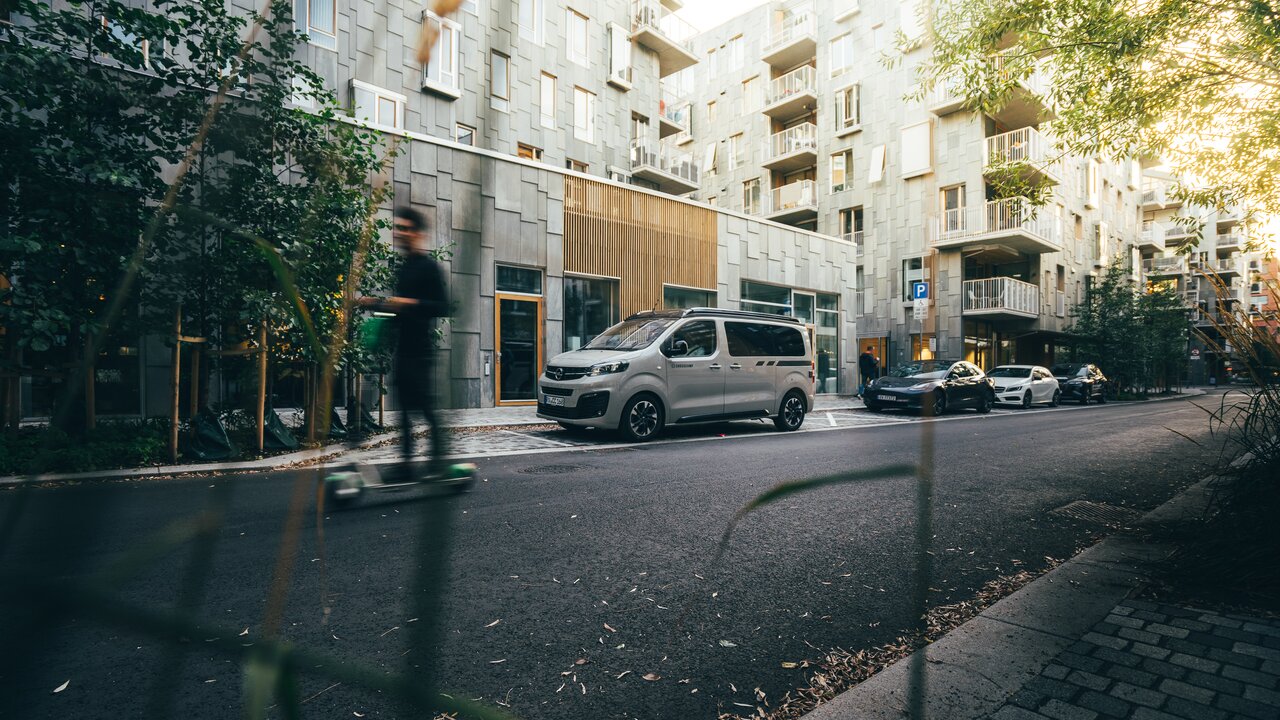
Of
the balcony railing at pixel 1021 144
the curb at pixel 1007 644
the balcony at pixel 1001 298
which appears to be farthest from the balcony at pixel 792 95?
the curb at pixel 1007 644

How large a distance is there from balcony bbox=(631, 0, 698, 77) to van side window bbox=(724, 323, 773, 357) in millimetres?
16833

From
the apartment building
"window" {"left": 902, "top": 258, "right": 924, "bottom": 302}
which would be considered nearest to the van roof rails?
the apartment building

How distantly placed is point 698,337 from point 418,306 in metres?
8.64

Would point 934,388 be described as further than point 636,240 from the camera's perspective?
No

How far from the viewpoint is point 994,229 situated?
28375 millimetres

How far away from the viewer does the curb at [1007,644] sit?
2.40m

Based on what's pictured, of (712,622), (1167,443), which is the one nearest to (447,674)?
(712,622)

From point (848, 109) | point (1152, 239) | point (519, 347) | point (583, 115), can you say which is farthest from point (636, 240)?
point (1152, 239)

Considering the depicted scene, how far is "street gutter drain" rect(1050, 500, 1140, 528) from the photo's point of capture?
17.2 feet

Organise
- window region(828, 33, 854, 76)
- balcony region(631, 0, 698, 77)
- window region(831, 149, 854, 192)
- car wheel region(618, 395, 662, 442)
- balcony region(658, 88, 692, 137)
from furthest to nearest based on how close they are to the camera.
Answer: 1. window region(831, 149, 854, 192)
2. window region(828, 33, 854, 76)
3. balcony region(658, 88, 692, 137)
4. balcony region(631, 0, 698, 77)
5. car wheel region(618, 395, 662, 442)

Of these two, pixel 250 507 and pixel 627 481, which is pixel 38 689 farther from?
pixel 627 481

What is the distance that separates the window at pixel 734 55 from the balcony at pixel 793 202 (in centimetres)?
800

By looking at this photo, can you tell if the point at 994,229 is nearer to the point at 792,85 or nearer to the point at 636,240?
the point at 792,85

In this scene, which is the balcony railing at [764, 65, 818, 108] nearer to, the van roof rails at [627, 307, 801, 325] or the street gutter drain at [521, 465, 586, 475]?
the van roof rails at [627, 307, 801, 325]
